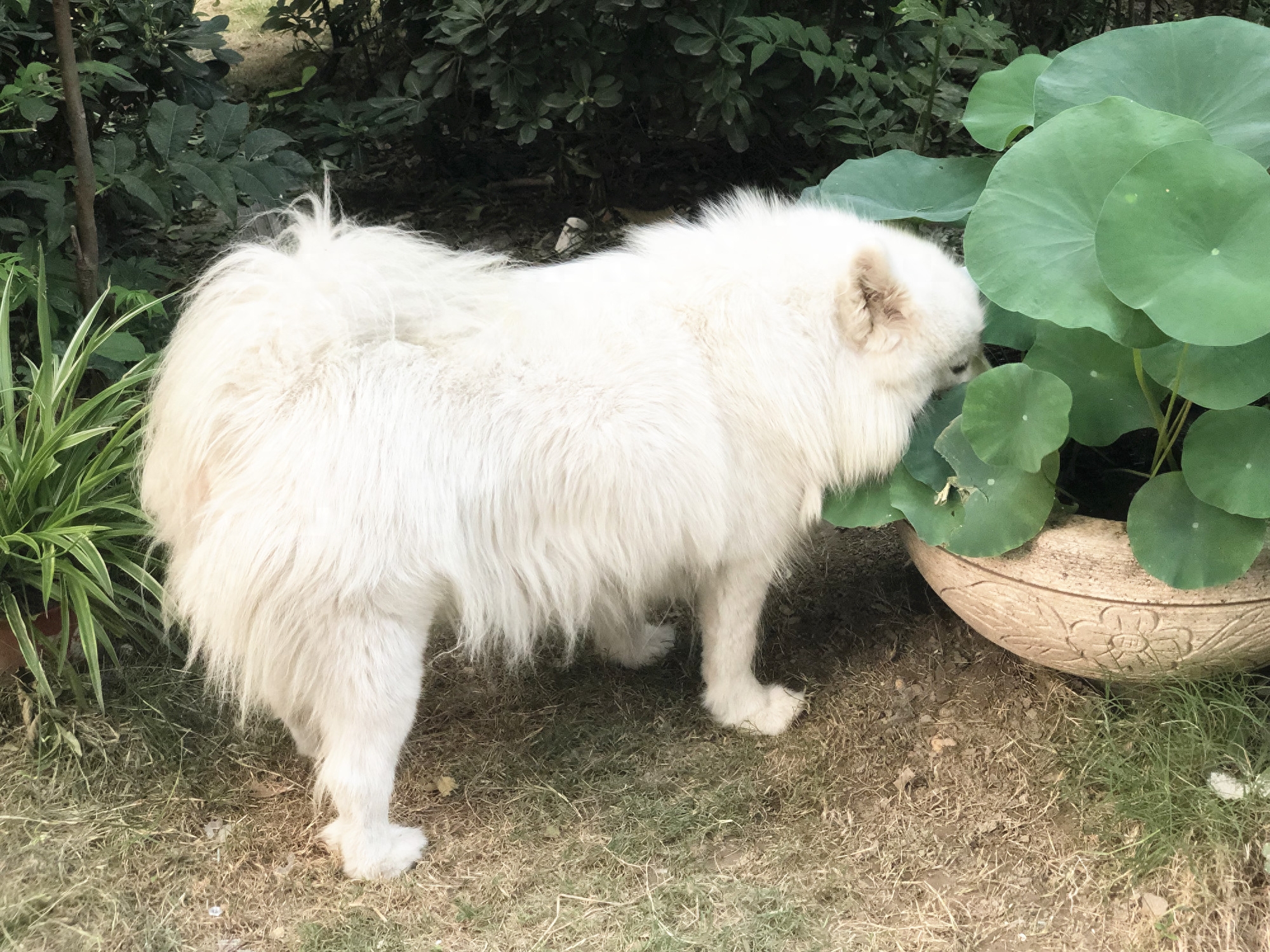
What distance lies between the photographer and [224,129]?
4035mm

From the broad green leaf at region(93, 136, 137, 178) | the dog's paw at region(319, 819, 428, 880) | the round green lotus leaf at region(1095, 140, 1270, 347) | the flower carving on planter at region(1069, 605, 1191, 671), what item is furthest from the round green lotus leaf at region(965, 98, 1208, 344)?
the broad green leaf at region(93, 136, 137, 178)

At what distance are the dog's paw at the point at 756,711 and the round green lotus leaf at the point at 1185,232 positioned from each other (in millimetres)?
1574

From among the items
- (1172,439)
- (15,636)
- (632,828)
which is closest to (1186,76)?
(1172,439)

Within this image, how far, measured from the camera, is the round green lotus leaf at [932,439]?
284cm

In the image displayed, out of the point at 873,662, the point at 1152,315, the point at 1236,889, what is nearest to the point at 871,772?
the point at 873,662

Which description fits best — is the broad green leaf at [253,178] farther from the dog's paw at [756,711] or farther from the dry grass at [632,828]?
the dog's paw at [756,711]

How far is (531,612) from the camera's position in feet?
8.96

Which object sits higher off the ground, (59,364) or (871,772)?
(59,364)

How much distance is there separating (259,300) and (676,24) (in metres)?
2.57

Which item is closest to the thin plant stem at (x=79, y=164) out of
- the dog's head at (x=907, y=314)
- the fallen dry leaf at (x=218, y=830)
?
the fallen dry leaf at (x=218, y=830)

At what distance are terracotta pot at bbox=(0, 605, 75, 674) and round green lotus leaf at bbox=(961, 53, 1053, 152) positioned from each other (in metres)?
2.95

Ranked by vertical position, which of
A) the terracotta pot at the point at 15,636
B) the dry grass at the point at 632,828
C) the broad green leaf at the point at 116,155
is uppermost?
the broad green leaf at the point at 116,155

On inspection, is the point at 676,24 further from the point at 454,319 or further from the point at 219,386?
the point at 219,386

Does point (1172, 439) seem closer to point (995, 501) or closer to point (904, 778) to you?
point (995, 501)
